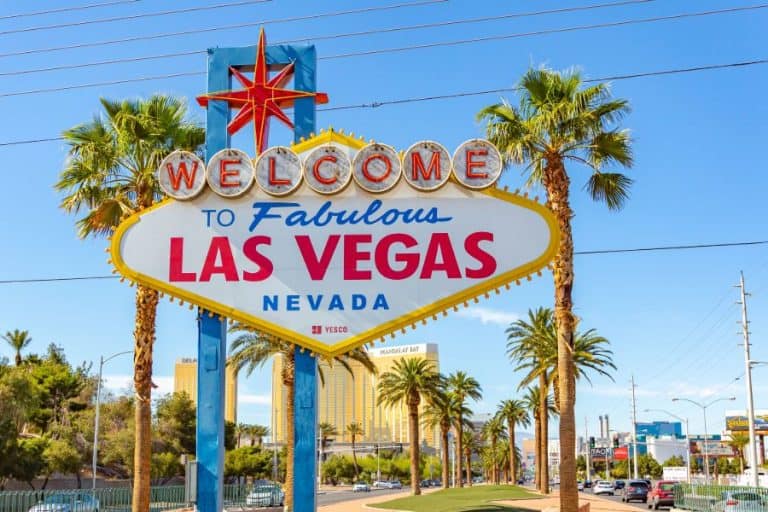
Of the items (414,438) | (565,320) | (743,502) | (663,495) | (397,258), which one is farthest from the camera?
(414,438)

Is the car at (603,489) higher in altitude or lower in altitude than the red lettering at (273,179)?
lower

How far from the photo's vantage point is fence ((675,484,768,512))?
36000mm

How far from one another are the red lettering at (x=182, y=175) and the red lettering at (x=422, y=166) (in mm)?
4133

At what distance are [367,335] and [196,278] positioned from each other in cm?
340

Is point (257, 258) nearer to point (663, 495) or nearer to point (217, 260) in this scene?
point (217, 260)

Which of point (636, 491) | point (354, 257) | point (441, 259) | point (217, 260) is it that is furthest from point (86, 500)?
point (636, 491)

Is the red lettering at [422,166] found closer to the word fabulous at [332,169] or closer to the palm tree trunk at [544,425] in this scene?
the word fabulous at [332,169]

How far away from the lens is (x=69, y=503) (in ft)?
111

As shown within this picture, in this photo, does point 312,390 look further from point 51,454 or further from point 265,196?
point 51,454

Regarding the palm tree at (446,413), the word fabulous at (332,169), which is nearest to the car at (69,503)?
the word fabulous at (332,169)

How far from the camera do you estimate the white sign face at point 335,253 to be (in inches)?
616

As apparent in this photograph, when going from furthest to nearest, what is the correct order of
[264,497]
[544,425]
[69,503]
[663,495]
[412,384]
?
[412,384] < [544,425] < [264,497] < [663,495] < [69,503]

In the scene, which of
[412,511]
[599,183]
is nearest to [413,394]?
[412,511]

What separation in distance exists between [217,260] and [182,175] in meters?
1.76
